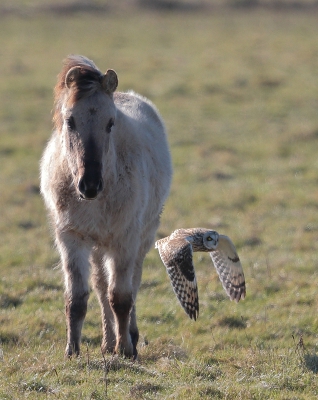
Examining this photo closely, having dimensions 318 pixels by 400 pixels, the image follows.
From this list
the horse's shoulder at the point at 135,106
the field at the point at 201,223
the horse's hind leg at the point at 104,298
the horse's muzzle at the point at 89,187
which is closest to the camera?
the horse's muzzle at the point at 89,187

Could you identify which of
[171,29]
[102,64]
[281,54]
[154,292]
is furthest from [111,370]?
[171,29]

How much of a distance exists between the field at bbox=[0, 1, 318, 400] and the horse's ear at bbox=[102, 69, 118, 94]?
1937mm

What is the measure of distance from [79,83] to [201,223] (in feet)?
17.2

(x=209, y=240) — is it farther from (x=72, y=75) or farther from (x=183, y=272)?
(x=72, y=75)

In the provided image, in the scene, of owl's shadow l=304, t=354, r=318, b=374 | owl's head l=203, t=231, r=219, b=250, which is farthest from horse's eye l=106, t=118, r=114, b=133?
owl's shadow l=304, t=354, r=318, b=374

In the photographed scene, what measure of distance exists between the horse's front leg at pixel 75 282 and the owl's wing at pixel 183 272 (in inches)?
25.3

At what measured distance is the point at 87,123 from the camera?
520 cm

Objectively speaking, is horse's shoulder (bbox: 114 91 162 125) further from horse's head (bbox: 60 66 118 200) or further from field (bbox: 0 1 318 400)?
field (bbox: 0 1 318 400)

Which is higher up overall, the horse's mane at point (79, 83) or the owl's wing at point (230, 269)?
the horse's mane at point (79, 83)

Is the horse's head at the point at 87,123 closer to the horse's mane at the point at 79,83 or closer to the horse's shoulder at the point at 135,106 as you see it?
the horse's mane at the point at 79,83

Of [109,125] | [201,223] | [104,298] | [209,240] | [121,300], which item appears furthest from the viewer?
[201,223]

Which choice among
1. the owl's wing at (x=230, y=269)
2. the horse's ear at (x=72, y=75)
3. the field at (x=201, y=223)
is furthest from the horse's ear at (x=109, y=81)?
the field at (x=201, y=223)

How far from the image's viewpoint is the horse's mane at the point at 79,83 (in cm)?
532

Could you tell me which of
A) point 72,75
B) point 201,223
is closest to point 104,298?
point 72,75
